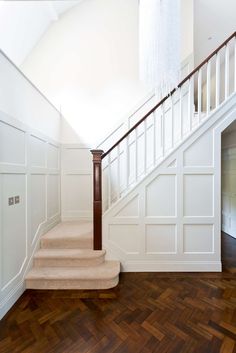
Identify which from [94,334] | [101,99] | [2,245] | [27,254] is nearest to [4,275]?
[2,245]

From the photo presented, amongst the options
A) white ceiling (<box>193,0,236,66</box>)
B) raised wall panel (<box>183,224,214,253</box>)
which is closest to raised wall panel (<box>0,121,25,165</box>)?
raised wall panel (<box>183,224,214,253</box>)

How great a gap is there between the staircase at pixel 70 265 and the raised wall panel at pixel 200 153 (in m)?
1.80

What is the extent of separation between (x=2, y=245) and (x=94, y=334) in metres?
1.22

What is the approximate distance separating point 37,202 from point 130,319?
189cm

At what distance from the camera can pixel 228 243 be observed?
3.90 metres

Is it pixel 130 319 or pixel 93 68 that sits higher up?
pixel 93 68

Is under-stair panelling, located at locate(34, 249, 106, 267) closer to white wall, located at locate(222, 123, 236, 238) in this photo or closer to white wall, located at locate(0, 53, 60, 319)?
white wall, located at locate(0, 53, 60, 319)

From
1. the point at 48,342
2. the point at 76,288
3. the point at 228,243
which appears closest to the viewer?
the point at 48,342

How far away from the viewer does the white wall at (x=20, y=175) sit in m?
1.99

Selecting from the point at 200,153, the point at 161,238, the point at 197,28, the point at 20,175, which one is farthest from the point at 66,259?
the point at 197,28

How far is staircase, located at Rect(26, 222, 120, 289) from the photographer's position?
238 cm

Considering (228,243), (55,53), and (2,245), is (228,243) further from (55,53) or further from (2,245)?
(55,53)

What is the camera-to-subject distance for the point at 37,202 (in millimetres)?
2795

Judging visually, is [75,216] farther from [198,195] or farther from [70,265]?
[198,195]
